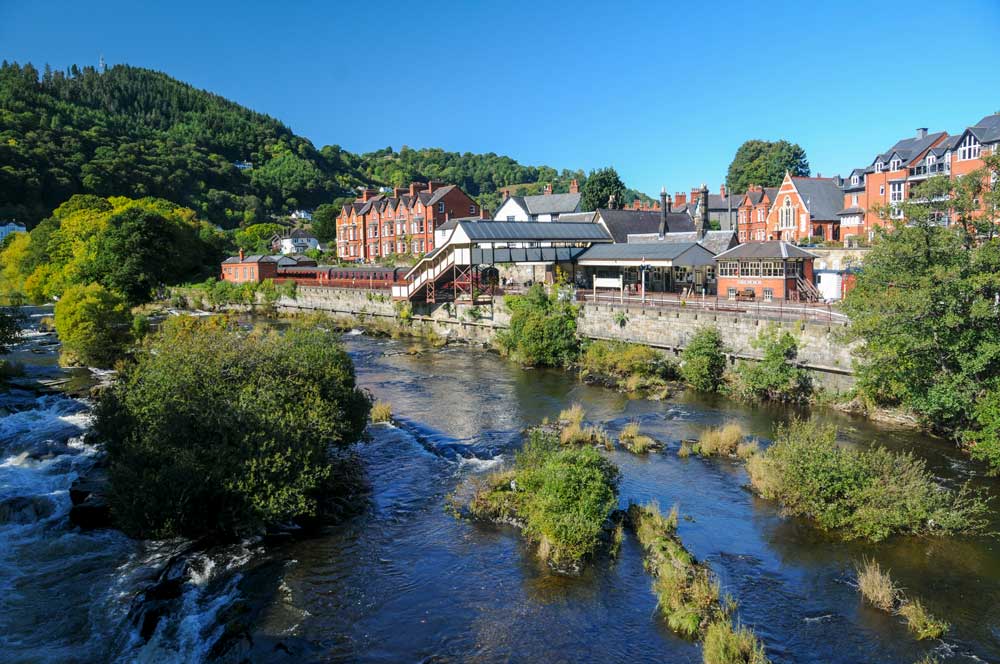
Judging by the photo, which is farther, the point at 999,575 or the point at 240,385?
the point at 240,385

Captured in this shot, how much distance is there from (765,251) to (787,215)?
26276 millimetres

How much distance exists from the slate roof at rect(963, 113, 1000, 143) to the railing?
22981 mm

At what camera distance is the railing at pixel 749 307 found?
27.0m

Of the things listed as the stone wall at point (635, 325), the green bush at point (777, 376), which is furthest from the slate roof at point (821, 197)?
the green bush at point (777, 376)

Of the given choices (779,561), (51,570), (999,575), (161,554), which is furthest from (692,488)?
(51,570)

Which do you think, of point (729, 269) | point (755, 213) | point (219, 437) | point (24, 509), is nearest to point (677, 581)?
point (219, 437)

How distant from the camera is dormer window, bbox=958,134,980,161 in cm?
4388

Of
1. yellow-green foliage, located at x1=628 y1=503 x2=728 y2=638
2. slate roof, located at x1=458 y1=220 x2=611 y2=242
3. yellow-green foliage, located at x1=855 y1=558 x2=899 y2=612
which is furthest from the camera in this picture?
slate roof, located at x1=458 y1=220 x2=611 y2=242

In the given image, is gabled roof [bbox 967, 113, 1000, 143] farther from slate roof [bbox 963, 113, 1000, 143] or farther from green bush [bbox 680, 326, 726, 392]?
green bush [bbox 680, 326, 726, 392]

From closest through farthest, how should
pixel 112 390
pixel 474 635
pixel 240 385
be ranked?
pixel 474 635 → pixel 240 385 → pixel 112 390

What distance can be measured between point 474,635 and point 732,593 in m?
4.92

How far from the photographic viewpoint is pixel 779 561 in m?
13.5

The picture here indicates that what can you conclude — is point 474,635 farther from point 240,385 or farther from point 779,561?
point 240,385

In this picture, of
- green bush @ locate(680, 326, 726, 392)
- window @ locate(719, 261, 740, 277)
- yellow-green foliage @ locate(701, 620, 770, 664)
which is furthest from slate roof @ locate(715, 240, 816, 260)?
yellow-green foliage @ locate(701, 620, 770, 664)
